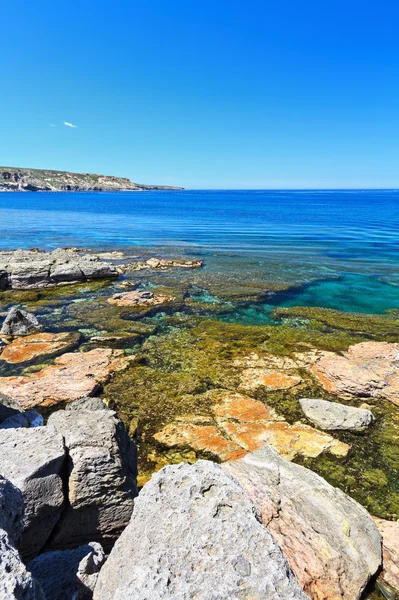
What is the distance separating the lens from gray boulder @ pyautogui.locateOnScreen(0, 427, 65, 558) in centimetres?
473

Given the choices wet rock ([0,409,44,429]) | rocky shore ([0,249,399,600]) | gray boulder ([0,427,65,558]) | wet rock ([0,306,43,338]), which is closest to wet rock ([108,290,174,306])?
rocky shore ([0,249,399,600])

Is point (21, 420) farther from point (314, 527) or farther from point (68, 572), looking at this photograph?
point (314, 527)

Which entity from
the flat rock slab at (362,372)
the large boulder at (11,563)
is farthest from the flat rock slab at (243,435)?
the large boulder at (11,563)

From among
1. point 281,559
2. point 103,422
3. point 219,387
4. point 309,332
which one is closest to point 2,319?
point 219,387

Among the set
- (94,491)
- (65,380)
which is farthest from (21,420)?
(65,380)

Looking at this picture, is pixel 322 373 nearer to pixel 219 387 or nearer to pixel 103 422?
pixel 219 387

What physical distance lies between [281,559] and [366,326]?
15.8m

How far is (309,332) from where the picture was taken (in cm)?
1623

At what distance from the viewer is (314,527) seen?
529 cm

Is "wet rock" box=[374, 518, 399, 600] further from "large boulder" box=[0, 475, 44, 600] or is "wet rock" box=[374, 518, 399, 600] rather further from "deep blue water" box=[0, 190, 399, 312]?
"deep blue water" box=[0, 190, 399, 312]

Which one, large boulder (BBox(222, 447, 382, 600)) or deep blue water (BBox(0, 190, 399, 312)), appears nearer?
large boulder (BBox(222, 447, 382, 600))

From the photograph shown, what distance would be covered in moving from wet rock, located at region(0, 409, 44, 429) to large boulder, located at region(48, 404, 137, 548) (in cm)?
199

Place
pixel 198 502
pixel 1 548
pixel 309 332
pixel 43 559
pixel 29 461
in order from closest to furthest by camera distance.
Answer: pixel 1 548, pixel 198 502, pixel 43 559, pixel 29 461, pixel 309 332

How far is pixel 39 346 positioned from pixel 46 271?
12.4 metres
